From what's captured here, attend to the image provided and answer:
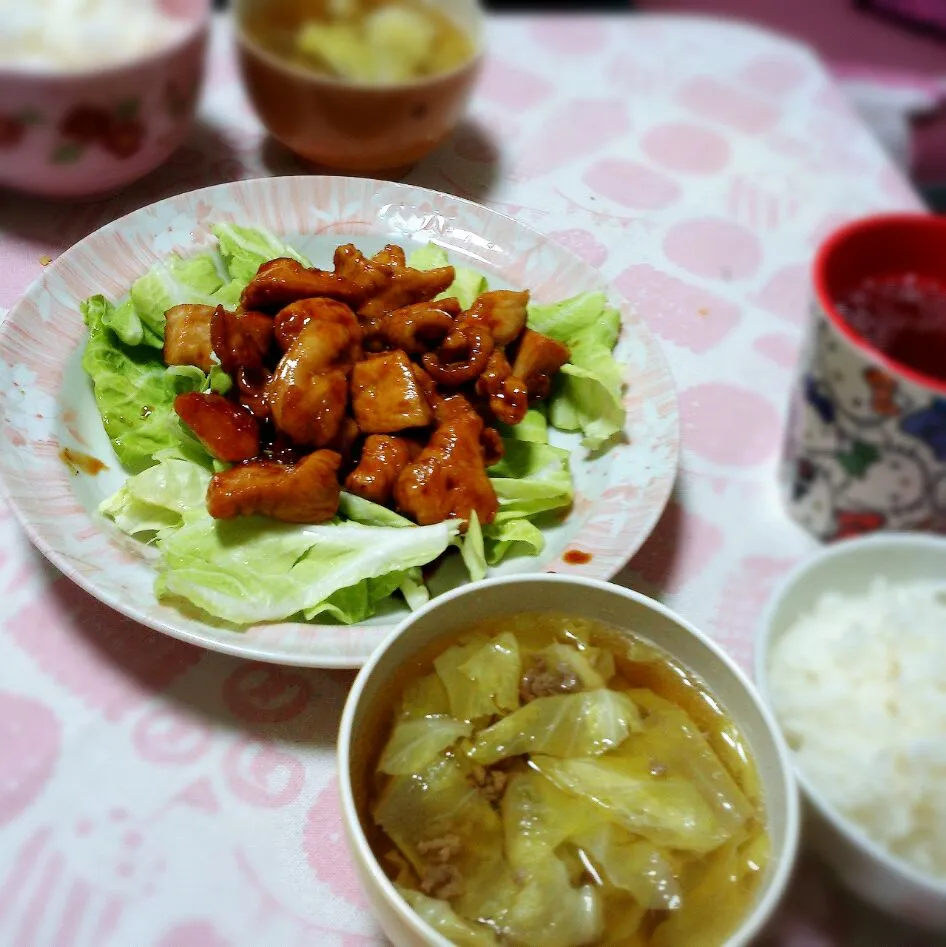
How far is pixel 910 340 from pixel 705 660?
39 centimetres

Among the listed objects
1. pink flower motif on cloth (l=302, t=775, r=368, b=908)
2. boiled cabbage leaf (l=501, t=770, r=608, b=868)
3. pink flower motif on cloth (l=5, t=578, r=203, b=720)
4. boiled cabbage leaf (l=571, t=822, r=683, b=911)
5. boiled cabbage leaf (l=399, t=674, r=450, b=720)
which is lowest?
pink flower motif on cloth (l=302, t=775, r=368, b=908)

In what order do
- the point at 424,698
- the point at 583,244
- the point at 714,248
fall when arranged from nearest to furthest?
the point at 424,698, the point at 583,244, the point at 714,248

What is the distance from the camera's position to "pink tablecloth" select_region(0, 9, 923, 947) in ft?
2.03

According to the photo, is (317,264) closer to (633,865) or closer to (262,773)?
(262,773)

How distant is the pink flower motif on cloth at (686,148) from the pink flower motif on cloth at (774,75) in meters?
0.19

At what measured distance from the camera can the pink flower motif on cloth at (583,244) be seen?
1060mm

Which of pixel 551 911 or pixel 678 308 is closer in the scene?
pixel 551 911

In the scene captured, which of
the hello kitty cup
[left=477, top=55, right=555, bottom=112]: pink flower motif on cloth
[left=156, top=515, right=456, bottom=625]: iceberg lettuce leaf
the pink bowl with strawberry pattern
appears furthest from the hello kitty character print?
[left=477, top=55, right=555, bottom=112]: pink flower motif on cloth

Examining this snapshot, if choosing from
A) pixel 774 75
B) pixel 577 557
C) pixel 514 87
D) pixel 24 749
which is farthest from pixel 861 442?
pixel 774 75

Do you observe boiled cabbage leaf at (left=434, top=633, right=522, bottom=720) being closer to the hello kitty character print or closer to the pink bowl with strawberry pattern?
the hello kitty character print

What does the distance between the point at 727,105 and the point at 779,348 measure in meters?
0.59

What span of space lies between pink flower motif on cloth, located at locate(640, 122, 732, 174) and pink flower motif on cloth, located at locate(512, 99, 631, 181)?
5 centimetres

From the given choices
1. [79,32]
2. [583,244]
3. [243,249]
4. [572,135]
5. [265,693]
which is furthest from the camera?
[572,135]

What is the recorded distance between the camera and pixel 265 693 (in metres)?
0.73
